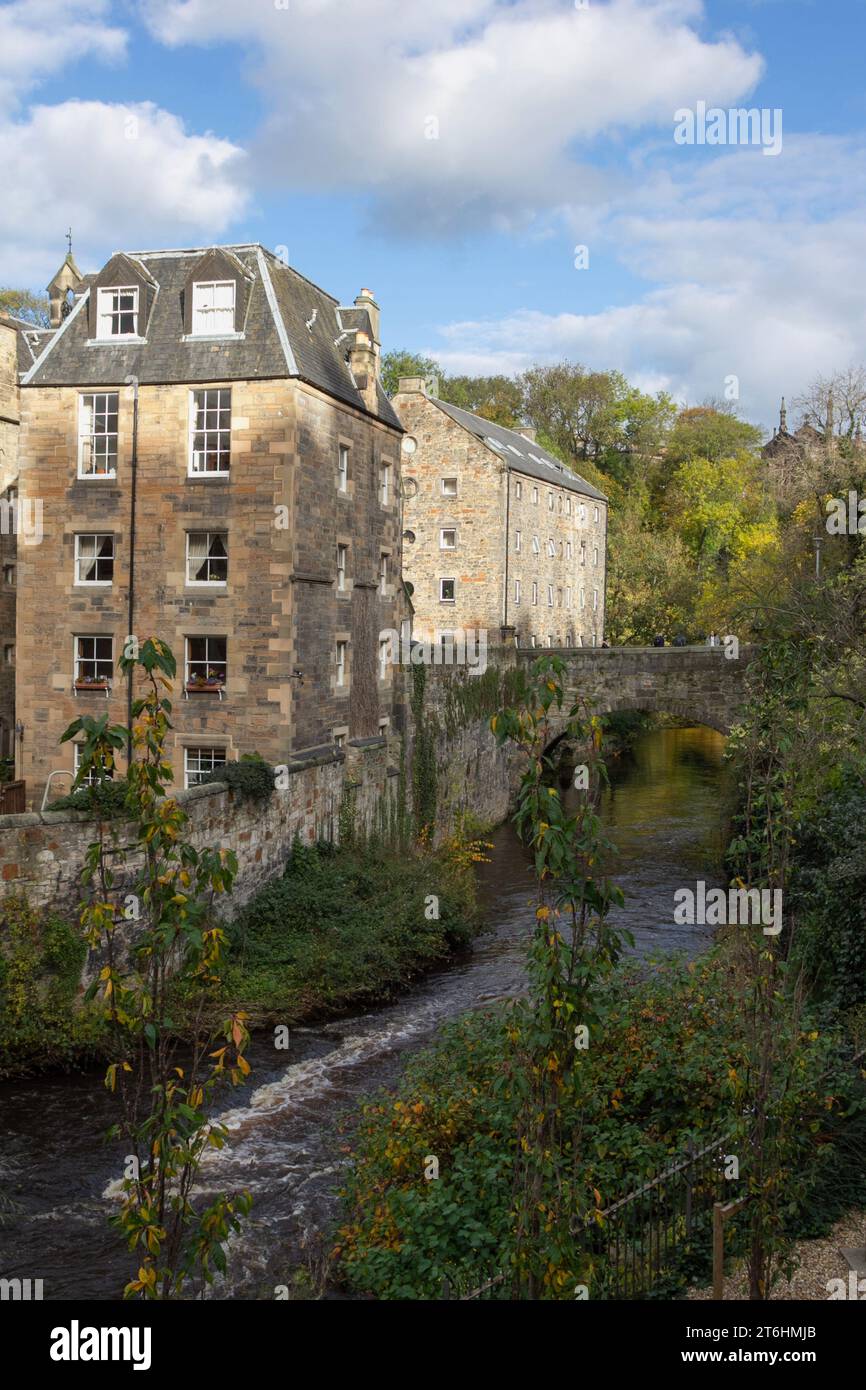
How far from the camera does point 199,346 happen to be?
79.2ft

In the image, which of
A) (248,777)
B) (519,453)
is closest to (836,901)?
(248,777)

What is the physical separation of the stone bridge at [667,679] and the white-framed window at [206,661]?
11805 mm

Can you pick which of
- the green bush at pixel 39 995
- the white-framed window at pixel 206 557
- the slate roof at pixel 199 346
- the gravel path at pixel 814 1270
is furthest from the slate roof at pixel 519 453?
the gravel path at pixel 814 1270

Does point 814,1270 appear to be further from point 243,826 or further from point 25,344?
point 25,344

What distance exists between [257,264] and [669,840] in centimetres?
1869

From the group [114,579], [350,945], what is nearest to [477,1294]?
[350,945]

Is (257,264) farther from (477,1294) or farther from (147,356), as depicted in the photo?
(477,1294)

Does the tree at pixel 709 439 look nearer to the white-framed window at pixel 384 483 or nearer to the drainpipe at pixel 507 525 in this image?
the drainpipe at pixel 507 525

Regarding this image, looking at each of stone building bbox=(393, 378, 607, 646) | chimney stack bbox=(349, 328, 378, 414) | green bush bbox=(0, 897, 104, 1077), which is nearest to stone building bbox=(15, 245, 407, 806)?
chimney stack bbox=(349, 328, 378, 414)

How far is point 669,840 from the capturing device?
1300 inches

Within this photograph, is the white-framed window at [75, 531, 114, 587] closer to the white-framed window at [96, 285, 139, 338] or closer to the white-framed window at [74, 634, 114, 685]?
the white-framed window at [74, 634, 114, 685]

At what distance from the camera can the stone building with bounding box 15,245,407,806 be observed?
77.2 ft

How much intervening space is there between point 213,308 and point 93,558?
5773 millimetres

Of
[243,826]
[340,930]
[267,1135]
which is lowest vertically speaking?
[267,1135]
